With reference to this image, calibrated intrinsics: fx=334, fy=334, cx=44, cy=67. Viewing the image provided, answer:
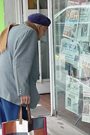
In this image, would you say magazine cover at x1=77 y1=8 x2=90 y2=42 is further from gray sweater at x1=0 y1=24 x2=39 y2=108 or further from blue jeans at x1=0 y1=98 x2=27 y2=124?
blue jeans at x1=0 y1=98 x2=27 y2=124

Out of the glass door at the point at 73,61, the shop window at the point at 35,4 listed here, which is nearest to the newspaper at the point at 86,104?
the glass door at the point at 73,61

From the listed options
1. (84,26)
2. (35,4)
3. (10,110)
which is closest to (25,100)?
(10,110)

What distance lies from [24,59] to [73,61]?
1520 millimetres

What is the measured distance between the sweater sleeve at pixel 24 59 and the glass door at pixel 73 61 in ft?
3.89

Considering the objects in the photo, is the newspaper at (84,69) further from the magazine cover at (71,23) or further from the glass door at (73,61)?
the magazine cover at (71,23)

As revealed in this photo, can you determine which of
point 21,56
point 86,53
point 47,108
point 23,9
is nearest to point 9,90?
point 21,56

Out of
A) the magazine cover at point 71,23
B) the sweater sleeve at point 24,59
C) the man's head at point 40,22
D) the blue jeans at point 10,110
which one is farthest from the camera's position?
the magazine cover at point 71,23

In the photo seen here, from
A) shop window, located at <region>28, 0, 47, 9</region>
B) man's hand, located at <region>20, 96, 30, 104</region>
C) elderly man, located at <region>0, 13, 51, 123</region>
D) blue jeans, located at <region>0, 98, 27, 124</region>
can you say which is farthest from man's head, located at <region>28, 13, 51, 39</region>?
shop window, located at <region>28, 0, 47, 9</region>

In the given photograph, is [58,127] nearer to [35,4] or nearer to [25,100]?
[25,100]

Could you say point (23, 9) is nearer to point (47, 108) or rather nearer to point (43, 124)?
point (47, 108)

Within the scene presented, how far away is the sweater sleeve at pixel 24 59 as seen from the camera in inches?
A: 117

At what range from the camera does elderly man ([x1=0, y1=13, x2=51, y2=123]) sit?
9.80ft

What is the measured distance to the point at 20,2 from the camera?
21.8 ft

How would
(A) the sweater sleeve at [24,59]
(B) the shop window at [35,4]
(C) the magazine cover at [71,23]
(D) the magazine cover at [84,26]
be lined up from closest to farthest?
(A) the sweater sleeve at [24,59] < (D) the magazine cover at [84,26] < (C) the magazine cover at [71,23] < (B) the shop window at [35,4]
